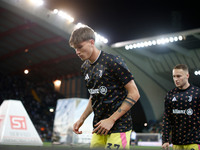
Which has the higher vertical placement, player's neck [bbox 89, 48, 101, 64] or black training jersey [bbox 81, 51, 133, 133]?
player's neck [bbox 89, 48, 101, 64]

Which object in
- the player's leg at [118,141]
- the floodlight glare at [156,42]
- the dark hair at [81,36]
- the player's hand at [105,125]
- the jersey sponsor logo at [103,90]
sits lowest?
the player's leg at [118,141]

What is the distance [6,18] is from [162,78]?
502 inches

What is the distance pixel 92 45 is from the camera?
2.11 metres

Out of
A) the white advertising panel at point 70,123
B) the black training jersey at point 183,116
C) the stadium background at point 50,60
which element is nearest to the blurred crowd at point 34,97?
the stadium background at point 50,60

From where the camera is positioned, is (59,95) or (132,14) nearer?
(132,14)

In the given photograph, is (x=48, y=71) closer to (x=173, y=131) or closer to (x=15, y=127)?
(x=15, y=127)

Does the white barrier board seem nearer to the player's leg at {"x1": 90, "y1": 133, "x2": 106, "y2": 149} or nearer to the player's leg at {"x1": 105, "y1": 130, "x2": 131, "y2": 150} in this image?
the player's leg at {"x1": 90, "y1": 133, "x2": 106, "y2": 149}

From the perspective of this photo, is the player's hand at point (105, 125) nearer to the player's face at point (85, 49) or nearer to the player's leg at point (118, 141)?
the player's leg at point (118, 141)

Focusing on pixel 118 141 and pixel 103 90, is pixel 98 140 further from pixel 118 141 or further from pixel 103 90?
pixel 103 90

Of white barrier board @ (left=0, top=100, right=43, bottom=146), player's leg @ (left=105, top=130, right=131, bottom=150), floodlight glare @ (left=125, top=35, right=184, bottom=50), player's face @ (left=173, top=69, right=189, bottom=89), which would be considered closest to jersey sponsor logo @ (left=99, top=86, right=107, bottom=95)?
player's leg @ (left=105, top=130, right=131, bottom=150)

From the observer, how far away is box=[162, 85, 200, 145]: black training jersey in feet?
10.1

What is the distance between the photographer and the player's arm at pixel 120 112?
199cm

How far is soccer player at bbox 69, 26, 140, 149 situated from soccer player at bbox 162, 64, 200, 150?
1.20 m

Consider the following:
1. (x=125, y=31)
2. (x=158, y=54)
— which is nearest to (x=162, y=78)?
(x=158, y=54)
